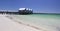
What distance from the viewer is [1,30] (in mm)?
5699

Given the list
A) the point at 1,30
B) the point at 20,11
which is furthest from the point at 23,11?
the point at 1,30

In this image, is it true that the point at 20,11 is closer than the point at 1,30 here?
No

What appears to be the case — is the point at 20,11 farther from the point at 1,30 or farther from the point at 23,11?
the point at 1,30

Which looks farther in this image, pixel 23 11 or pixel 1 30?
pixel 23 11

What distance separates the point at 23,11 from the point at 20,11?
1.72 meters

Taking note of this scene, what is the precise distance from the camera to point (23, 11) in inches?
2495

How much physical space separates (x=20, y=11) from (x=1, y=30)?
57.9 metres

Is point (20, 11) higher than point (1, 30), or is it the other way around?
point (1, 30)

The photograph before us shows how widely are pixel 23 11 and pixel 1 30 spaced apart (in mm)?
57801

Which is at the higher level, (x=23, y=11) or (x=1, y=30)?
(x=1, y=30)

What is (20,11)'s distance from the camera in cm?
6338
